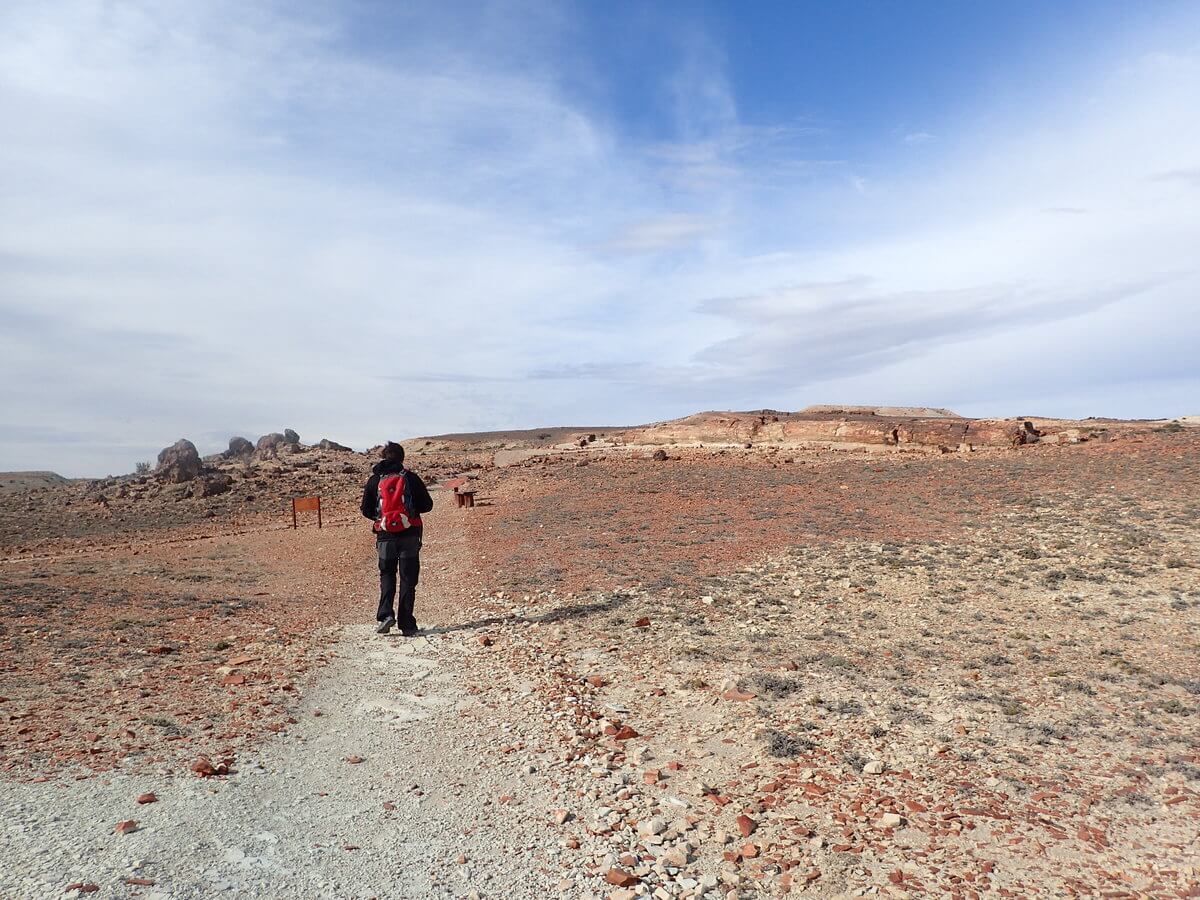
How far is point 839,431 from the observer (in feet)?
115

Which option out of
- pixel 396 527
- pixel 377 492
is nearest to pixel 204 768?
pixel 396 527

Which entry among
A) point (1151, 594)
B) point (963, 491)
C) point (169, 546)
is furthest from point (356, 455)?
point (1151, 594)

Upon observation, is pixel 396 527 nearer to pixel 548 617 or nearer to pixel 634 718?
pixel 548 617

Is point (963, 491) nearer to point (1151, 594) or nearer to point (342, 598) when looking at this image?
point (1151, 594)

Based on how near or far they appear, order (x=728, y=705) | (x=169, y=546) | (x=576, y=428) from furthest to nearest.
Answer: (x=576, y=428)
(x=169, y=546)
(x=728, y=705)

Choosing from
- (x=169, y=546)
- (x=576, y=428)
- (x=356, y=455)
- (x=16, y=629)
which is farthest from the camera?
(x=576, y=428)

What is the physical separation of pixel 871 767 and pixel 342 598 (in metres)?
7.96

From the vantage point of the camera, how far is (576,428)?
69125mm

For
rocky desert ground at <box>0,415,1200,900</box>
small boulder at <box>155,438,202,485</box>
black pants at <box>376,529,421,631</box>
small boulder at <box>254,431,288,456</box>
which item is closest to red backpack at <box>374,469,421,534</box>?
black pants at <box>376,529,421,631</box>

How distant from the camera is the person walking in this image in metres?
8.30

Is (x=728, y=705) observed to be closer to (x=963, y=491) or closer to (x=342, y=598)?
(x=342, y=598)

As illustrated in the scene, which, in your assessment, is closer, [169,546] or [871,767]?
[871,767]

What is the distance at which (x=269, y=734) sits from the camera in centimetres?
524

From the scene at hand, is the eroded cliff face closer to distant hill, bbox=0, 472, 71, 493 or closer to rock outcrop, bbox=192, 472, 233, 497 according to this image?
rock outcrop, bbox=192, 472, 233, 497
